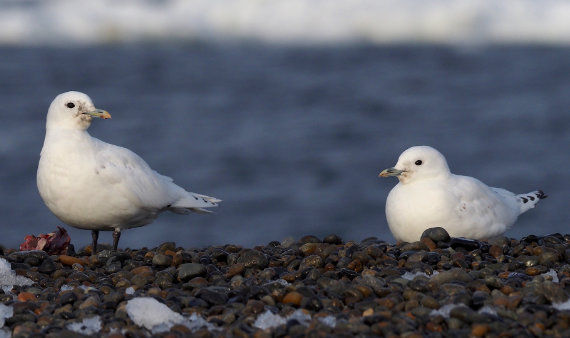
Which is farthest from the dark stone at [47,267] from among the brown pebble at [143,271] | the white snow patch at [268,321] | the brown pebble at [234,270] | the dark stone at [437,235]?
the dark stone at [437,235]

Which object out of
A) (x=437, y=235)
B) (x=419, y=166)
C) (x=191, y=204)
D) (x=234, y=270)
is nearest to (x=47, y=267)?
(x=234, y=270)

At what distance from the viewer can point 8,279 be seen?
6.42 meters

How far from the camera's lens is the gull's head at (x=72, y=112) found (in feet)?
25.7

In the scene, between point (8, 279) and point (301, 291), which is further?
point (8, 279)

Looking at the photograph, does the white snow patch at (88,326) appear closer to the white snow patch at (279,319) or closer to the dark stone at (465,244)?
the white snow patch at (279,319)

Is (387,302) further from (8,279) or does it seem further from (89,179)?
(89,179)

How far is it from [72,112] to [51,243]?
104 centimetres

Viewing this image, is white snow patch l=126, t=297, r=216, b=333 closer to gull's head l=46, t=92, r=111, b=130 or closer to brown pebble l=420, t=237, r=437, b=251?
brown pebble l=420, t=237, r=437, b=251

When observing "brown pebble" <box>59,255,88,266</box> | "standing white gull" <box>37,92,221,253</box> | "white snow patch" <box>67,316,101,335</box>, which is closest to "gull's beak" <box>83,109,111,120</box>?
"standing white gull" <box>37,92,221,253</box>

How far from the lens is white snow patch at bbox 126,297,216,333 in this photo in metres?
5.20

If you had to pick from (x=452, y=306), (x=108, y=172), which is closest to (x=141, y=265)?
(x=108, y=172)

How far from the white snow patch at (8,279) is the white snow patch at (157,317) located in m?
1.24

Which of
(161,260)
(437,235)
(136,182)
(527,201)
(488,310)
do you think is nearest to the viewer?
(488,310)

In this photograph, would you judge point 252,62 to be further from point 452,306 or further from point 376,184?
point 452,306
